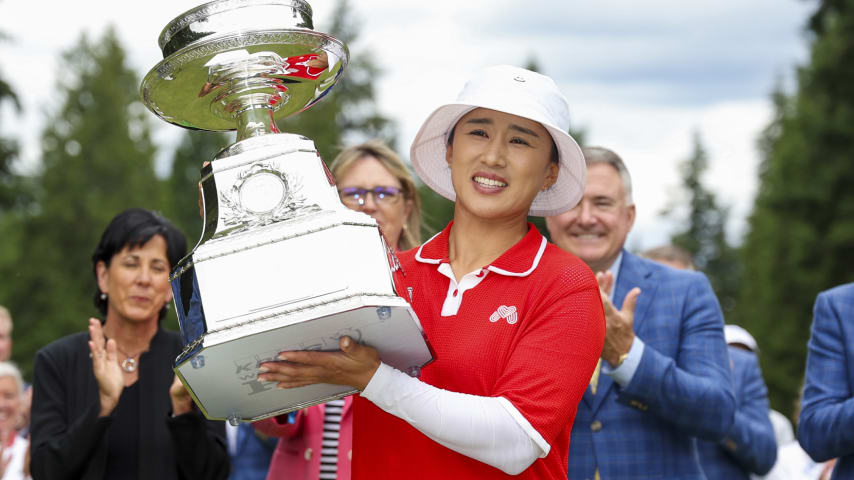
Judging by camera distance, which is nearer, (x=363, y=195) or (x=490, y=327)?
(x=490, y=327)

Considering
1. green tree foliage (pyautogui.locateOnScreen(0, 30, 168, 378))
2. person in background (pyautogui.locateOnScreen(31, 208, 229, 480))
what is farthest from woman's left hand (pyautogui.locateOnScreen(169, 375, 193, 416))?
green tree foliage (pyautogui.locateOnScreen(0, 30, 168, 378))

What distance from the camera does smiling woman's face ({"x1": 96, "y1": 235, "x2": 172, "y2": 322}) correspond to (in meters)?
4.16

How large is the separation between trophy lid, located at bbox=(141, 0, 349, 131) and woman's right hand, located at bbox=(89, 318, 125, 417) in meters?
1.27

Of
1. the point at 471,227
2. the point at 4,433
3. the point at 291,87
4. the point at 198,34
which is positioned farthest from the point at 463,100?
the point at 4,433

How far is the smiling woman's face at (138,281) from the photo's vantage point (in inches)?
164

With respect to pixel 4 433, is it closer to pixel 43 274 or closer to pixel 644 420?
Result: pixel 644 420

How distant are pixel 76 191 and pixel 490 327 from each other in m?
28.0

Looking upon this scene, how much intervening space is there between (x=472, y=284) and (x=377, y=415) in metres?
0.43

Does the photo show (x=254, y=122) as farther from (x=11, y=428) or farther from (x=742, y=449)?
(x=11, y=428)

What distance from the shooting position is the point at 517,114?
2.57 meters

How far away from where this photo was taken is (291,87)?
291cm

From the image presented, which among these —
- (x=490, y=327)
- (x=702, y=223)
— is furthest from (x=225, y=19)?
(x=702, y=223)

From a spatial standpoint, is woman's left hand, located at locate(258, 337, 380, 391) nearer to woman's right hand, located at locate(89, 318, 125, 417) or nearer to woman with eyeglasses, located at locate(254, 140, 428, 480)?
woman with eyeglasses, located at locate(254, 140, 428, 480)

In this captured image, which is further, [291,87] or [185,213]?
[185,213]
